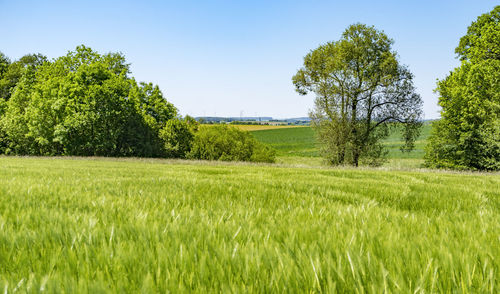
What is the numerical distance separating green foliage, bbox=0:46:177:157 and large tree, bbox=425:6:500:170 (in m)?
30.9

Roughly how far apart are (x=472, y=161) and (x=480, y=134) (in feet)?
12.2

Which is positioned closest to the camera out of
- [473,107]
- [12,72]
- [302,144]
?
[473,107]

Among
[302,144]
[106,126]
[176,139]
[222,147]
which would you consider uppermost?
[106,126]

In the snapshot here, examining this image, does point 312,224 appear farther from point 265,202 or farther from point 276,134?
point 276,134

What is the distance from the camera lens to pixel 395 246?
1654 mm

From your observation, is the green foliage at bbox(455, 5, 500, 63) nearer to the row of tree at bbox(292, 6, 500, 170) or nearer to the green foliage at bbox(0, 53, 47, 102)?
the row of tree at bbox(292, 6, 500, 170)

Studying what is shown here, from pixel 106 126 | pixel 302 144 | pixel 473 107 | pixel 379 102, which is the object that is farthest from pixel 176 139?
pixel 302 144

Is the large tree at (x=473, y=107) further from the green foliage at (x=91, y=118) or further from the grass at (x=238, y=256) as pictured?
the grass at (x=238, y=256)

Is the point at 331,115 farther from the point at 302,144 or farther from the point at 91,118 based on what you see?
the point at 302,144

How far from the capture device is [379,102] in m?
30.1

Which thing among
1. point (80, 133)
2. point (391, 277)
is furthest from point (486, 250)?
point (80, 133)

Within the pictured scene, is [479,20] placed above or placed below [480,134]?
above

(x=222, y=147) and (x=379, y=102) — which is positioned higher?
(x=379, y=102)

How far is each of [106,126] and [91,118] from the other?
1.56 metres
